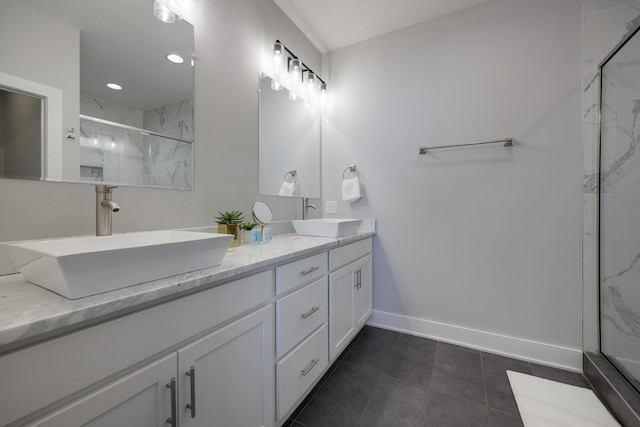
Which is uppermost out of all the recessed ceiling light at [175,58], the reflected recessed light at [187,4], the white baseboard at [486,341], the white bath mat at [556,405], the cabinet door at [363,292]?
the reflected recessed light at [187,4]

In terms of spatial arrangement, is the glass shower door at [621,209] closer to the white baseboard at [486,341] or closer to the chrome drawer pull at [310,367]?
the white baseboard at [486,341]

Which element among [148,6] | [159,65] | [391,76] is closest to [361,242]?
[391,76]

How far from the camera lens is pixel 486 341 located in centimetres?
187

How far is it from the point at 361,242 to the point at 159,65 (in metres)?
1.59

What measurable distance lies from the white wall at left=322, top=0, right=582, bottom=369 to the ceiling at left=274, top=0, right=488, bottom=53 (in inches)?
3.3

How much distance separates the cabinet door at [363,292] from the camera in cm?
189

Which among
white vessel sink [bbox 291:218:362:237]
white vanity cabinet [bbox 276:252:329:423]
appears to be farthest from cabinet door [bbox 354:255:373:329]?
white vanity cabinet [bbox 276:252:329:423]

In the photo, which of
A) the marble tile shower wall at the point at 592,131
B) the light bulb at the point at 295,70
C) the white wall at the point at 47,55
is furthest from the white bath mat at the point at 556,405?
the light bulb at the point at 295,70

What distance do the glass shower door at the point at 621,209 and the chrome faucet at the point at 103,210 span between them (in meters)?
2.43

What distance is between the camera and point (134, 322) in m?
0.62

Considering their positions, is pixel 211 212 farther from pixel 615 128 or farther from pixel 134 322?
pixel 615 128

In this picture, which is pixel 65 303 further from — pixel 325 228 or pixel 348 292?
pixel 348 292

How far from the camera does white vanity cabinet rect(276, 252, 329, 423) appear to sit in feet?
3.59

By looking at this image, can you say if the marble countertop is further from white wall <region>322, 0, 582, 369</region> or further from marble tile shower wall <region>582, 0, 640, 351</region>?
marble tile shower wall <region>582, 0, 640, 351</region>
